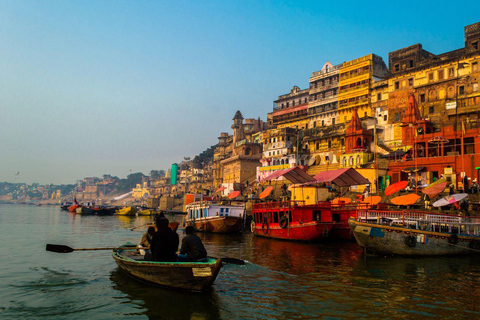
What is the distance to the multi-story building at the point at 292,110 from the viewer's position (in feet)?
221

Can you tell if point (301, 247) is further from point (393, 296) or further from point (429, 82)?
point (429, 82)

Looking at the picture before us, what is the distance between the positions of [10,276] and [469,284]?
16.9 m

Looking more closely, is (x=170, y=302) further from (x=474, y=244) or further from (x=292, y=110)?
(x=292, y=110)

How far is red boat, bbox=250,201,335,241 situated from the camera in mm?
24156

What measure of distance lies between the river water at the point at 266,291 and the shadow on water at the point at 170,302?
3 cm

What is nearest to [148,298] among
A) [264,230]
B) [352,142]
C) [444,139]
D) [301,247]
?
[301,247]

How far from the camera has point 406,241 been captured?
17969 millimetres

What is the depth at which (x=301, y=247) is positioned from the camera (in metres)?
22.8

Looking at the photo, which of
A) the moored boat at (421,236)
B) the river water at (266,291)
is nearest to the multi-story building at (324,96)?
the moored boat at (421,236)

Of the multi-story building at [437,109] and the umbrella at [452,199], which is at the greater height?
the multi-story building at [437,109]

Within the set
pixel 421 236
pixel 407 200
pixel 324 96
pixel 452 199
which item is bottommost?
pixel 421 236

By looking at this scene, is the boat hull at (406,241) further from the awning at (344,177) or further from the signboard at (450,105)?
the signboard at (450,105)

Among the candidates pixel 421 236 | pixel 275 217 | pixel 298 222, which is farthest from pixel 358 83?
pixel 421 236

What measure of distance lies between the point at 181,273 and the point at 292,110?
2424 inches
